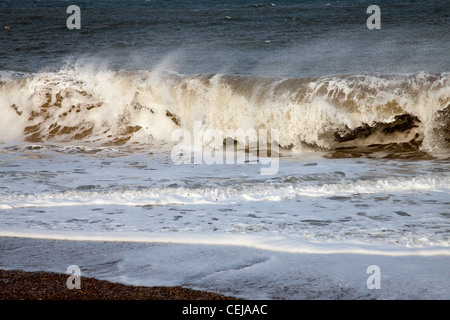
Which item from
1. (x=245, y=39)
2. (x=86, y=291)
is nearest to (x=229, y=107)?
(x=86, y=291)

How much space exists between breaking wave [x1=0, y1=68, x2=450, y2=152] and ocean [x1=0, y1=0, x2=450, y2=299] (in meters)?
0.03

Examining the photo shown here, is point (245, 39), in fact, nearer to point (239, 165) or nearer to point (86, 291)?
point (239, 165)

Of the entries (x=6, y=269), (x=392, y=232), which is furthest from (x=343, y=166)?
(x=6, y=269)

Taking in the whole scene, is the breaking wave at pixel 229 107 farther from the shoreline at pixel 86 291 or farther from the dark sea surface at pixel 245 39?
the shoreline at pixel 86 291

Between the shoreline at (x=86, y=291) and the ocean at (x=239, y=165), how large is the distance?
97mm

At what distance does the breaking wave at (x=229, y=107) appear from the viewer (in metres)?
7.87

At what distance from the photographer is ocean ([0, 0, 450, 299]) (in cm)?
349

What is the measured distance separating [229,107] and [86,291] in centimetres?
631

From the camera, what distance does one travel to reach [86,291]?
122 inches

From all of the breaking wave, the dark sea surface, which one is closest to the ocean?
the breaking wave

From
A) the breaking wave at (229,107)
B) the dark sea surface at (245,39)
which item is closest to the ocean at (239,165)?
the breaking wave at (229,107)

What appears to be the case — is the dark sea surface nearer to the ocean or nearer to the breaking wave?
the ocean

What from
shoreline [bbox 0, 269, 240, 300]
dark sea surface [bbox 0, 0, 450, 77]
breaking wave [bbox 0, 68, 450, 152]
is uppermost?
dark sea surface [bbox 0, 0, 450, 77]
